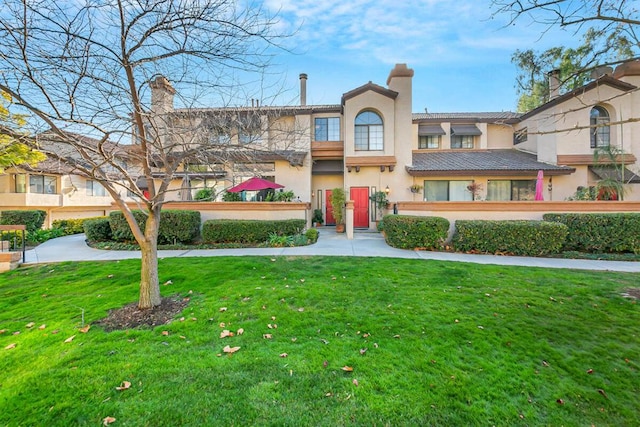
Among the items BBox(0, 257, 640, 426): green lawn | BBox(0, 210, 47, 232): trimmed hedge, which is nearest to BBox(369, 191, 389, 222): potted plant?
BBox(0, 257, 640, 426): green lawn

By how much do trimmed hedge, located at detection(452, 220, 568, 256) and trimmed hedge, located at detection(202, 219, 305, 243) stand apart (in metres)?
6.84

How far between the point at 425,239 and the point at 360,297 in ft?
18.5

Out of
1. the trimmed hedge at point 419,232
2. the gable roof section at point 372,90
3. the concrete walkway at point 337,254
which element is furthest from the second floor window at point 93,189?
the trimmed hedge at point 419,232

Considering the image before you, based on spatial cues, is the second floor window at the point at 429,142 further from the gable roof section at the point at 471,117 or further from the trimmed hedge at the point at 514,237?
the trimmed hedge at the point at 514,237

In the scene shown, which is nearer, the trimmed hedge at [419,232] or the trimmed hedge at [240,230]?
the trimmed hedge at [419,232]

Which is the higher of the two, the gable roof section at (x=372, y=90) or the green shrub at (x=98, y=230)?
the gable roof section at (x=372, y=90)

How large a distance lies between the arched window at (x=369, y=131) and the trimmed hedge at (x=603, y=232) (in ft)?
31.0

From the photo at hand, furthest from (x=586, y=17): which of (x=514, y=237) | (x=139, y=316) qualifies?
(x=139, y=316)

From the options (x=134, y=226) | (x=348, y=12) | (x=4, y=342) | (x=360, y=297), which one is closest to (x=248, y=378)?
(x=360, y=297)

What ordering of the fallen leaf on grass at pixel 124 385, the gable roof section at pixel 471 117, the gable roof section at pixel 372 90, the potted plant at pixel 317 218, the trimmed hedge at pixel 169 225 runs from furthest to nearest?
the gable roof section at pixel 471 117 → the potted plant at pixel 317 218 → the gable roof section at pixel 372 90 → the trimmed hedge at pixel 169 225 → the fallen leaf on grass at pixel 124 385

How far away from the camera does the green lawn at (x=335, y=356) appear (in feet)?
8.16

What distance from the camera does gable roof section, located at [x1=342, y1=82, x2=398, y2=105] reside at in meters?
15.7

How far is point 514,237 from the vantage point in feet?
29.8

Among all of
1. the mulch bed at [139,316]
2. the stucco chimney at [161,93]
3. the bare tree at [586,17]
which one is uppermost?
the bare tree at [586,17]
